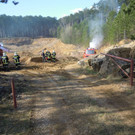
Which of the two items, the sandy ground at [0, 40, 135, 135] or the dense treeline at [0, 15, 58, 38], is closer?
the sandy ground at [0, 40, 135, 135]

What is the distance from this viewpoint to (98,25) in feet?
178

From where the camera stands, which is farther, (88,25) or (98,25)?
(88,25)

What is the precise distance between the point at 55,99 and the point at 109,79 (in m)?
3.50

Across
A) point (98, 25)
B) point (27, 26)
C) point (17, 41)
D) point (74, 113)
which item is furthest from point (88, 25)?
point (27, 26)

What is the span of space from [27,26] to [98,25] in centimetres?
7581

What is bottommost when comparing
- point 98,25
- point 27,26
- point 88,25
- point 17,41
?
point 17,41

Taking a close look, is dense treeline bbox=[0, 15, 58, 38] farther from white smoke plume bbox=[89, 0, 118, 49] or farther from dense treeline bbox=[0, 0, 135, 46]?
white smoke plume bbox=[89, 0, 118, 49]

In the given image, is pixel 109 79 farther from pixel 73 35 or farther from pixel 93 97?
pixel 73 35

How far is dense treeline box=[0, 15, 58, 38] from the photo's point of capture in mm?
105875

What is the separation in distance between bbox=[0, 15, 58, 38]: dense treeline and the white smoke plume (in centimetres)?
4844

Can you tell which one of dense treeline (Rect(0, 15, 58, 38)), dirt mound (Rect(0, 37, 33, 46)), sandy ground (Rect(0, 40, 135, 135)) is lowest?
sandy ground (Rect(0, 40, 135, 135))

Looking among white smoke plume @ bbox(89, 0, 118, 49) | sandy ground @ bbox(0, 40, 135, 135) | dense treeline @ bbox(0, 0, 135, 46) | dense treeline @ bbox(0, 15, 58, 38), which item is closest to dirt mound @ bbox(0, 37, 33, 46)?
dense treeline @ bbox(0, 0, 135, 46)

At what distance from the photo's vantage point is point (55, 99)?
18.6ft

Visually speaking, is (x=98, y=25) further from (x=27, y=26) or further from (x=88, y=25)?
(x=27, y=26)
